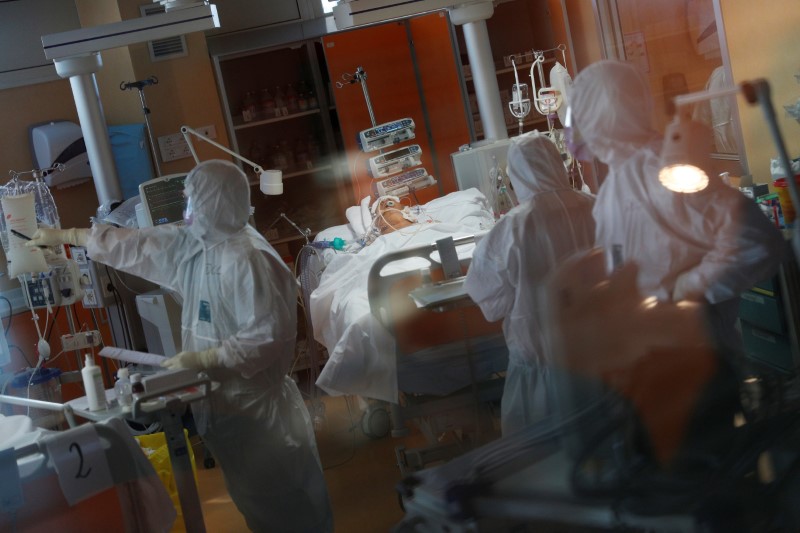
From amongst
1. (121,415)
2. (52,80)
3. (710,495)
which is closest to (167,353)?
(121,415)

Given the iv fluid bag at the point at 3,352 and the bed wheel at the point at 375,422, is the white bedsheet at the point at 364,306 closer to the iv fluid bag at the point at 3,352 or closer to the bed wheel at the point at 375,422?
the bed wheel at the point at 375,422

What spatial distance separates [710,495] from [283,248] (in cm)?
234

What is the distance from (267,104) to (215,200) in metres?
2.52

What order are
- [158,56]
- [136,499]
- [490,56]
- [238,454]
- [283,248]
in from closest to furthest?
[136,499] → [238,454] → [490,56] → [158,56] → [283,248]

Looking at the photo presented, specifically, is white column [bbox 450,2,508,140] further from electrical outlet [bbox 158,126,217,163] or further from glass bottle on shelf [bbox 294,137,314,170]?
glass bottle on shelf [bbox 294,137,314,170]

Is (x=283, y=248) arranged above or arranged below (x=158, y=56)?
below

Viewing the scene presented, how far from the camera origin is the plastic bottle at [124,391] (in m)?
1.93

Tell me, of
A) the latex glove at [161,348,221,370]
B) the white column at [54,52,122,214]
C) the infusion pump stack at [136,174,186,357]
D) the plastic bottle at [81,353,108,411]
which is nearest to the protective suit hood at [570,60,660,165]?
the latex glove at [161,348,221,370]

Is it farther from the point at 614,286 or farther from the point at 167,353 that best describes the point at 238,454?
the point at 614,286

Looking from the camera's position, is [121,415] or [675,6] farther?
[121,415]

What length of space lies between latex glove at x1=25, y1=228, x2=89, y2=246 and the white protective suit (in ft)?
0.46

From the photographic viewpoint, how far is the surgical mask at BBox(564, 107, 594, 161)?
1.28 meters

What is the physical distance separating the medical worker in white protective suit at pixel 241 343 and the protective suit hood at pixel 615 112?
2.78 feet

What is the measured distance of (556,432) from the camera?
1.37m
